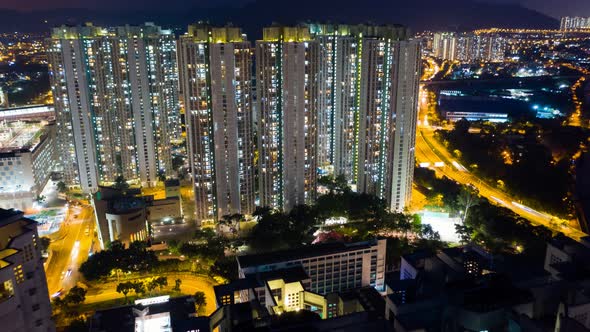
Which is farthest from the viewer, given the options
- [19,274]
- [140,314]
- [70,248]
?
[70,248]

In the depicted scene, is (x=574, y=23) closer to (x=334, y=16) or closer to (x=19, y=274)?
(x=334, y=16)

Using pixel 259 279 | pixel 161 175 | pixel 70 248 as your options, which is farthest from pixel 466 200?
pixel 70 248

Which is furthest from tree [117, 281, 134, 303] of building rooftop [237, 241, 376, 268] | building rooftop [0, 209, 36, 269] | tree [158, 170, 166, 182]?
tree [158, 170, 166, 182]

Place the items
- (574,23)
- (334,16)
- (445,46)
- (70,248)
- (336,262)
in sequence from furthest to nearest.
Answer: (574,23) → (445,46) → (334,16) → (70,248) → (336,262)

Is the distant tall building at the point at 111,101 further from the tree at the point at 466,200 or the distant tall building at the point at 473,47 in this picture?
the distant tall building at the point at 473,47

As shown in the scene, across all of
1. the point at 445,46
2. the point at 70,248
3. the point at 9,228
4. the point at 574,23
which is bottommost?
the point at 70,248

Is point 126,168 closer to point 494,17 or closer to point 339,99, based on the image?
point 339,99

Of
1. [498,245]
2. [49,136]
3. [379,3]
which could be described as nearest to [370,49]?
[498,245]

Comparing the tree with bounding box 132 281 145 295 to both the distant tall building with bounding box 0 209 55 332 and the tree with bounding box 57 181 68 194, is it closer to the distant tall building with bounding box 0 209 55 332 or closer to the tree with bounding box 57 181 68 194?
the distant tall building with bounding box 0 209 55 332
